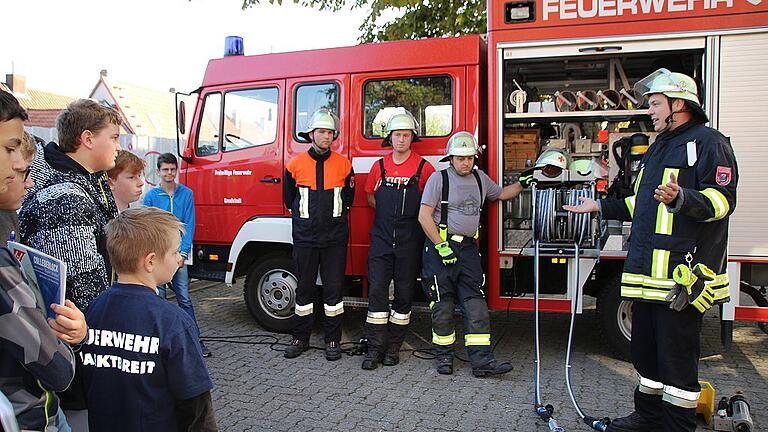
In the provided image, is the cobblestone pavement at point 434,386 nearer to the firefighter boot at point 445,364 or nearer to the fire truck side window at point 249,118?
the firefighter boot at point 445,364

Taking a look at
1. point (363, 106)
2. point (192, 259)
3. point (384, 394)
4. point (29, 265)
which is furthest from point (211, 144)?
point (29, 265)

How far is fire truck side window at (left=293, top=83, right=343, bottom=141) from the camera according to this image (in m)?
5.82

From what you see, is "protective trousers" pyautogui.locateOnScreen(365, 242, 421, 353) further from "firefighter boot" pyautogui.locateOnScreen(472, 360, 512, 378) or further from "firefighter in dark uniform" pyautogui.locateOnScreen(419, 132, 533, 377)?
"firefighter boot" pyautogui.locateOnScreen(472, 360, 512, 378)

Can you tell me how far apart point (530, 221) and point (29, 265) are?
13.9 ft

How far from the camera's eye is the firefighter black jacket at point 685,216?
130 inches

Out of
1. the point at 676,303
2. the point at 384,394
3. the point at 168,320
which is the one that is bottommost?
the point at 384,394

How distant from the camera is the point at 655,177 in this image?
3.50m

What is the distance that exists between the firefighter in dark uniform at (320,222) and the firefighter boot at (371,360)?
33 centimetres

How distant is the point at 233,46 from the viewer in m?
6.31

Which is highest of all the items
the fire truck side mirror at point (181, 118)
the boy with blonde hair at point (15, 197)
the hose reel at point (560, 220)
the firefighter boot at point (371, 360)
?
the fire truck side mirror at point (181, 118)

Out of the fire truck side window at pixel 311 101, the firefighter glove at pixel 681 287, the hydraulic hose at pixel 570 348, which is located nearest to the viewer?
the firefighter glove at pixel 681 287

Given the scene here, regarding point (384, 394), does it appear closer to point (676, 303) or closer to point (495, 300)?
point (495, 300)

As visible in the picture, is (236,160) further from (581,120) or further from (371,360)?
(581,120)

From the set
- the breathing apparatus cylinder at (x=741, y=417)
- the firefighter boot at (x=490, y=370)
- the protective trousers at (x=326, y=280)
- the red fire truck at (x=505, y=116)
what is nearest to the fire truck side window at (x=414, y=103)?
the red fire truck at (x=505, y=116)
